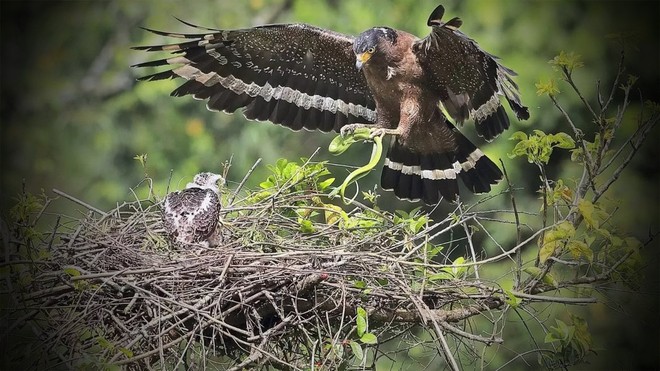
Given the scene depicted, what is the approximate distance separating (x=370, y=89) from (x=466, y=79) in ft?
1.89

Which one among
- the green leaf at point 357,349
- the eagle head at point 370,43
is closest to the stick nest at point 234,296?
the green leaf at point 357,349

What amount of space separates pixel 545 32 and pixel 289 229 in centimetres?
346

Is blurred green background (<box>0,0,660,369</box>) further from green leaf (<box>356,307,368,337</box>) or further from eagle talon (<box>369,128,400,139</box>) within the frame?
green leaf (<box>356,307,368,337</box>)

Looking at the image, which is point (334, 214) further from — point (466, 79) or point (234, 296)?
point (466, 79)

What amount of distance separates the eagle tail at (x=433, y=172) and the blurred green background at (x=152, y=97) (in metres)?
1.40

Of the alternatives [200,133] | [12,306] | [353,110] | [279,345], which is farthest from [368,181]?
[12,306]

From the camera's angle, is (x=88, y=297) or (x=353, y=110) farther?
(x=353, y=110)

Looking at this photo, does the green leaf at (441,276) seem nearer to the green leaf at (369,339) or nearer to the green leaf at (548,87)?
the green leaf at (369,339)

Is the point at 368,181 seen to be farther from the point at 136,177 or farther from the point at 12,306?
the point at 12,306

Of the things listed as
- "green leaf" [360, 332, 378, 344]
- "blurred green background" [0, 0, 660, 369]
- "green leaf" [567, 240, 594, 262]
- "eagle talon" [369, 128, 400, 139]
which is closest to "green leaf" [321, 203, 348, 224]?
"eagle talon" [369, 128, 400, 139]

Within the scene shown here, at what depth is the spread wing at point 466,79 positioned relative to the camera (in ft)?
13.8

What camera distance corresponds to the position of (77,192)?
24.2 feet

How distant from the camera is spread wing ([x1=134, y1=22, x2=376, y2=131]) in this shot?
482 cm

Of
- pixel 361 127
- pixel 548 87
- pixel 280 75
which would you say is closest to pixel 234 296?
pixel 548 87
